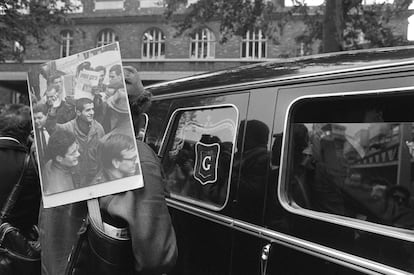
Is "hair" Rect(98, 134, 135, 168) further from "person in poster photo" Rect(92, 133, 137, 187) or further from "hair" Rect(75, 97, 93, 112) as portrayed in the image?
"hair" Rect(75, 97, 93, 112)

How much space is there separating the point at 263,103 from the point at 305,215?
2.04 ft

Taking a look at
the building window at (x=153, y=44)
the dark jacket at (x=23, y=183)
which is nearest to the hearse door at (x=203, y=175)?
the dark jacket at (x=23, y=183)

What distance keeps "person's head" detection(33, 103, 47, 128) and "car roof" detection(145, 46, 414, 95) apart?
44.4 inches

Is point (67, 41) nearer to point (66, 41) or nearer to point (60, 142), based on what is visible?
point (66, 41)

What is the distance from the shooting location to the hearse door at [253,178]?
218 cm

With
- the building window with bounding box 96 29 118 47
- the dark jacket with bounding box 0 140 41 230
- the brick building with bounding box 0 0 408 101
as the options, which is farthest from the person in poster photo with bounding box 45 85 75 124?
the building window with bounding box 96 29 118 47

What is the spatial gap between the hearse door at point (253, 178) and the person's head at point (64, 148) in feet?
3.18

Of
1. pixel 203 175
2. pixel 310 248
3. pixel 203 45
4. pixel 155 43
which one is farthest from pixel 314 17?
pixel 155 43

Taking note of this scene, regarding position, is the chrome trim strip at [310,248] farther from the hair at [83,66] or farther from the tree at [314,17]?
the tree at [314,17]

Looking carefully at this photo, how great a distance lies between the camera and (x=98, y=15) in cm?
2575

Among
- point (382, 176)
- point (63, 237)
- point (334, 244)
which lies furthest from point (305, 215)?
point (63, 237)

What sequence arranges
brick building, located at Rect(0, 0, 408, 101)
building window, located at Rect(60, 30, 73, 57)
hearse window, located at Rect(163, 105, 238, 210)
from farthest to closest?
building window, located at Rect(60, 30, 73, 57) → brick building, located at Rect(0, 0, 408, 101) → hearse window, located at Rect(163, 105, 238, 210)

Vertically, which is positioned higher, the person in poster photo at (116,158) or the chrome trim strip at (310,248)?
the person in poster photo at (116,158)

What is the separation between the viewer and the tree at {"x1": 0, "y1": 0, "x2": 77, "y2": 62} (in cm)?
1086
